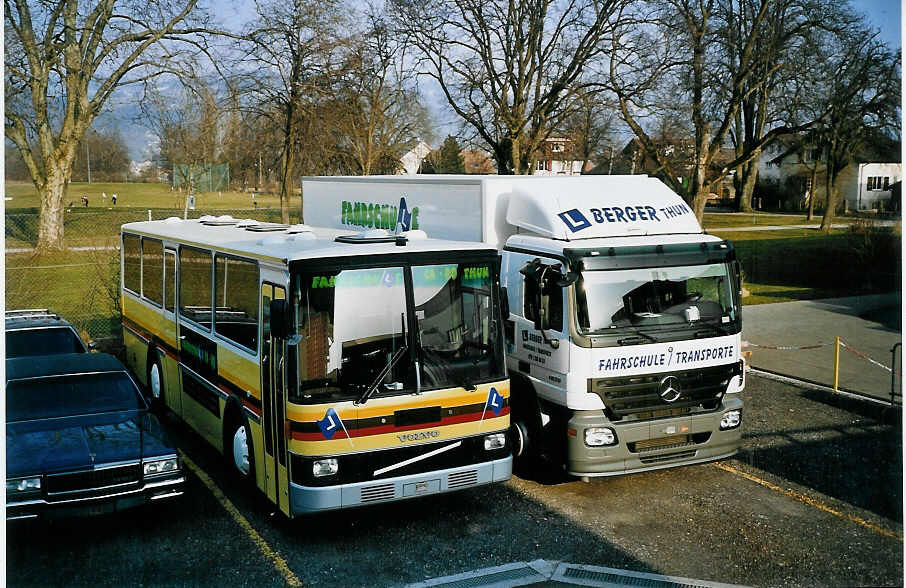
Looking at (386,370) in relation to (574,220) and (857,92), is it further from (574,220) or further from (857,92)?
(857,92)

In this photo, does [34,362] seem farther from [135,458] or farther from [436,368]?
[436,368]

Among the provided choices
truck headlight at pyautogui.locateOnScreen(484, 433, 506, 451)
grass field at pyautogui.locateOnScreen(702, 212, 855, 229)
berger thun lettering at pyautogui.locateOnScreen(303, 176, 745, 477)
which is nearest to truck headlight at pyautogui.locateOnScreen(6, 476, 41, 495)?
berger thun lettering at pyautogui.locateOnScreen(303, 176, 745, 477)

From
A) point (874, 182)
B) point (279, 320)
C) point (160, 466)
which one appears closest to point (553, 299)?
point (279, 320)

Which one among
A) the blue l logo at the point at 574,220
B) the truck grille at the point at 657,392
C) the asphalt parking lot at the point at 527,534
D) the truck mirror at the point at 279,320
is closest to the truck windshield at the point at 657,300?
the truck grille at the point at 657,392

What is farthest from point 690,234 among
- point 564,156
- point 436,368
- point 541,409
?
point 564,156

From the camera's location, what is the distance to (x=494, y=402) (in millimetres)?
7918

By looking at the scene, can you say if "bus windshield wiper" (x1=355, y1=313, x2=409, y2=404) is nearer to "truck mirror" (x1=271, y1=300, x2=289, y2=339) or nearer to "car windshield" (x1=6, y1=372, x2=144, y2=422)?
"truck mirror" (x1=271, y1=300, x2=289, y2=339)

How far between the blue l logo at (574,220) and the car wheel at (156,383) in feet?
19.0

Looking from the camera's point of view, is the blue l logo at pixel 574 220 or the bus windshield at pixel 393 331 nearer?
the bus windshield at pixel 393 331

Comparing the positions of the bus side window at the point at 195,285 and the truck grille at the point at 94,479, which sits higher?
the bus side window at the point at 195,285

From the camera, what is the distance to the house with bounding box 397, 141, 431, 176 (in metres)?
33.4

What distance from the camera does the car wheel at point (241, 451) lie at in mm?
8406

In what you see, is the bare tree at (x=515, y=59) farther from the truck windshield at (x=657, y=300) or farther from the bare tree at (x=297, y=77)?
the truck windshield at (x=657, y=300)

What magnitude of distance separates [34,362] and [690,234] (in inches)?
279
